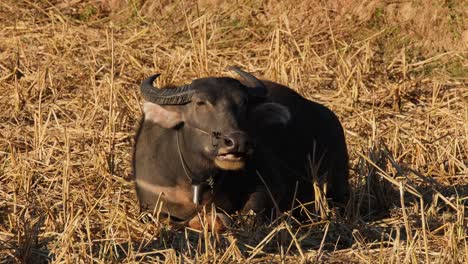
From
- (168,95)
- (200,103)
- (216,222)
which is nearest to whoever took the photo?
(216,222)

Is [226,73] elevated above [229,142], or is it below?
below

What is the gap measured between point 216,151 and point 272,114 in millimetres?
582

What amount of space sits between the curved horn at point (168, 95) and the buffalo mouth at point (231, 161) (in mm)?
511

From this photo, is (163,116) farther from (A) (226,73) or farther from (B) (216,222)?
(A) (226,73)

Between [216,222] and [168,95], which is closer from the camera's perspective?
[216,222]

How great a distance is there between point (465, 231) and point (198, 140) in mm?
1699

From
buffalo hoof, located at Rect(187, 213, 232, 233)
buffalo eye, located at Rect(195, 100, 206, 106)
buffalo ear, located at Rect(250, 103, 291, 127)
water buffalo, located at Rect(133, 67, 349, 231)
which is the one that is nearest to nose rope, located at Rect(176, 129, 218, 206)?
water buffalo, located at Rect(133, 67, 349, 231)

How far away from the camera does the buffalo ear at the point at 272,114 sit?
7.41 meters

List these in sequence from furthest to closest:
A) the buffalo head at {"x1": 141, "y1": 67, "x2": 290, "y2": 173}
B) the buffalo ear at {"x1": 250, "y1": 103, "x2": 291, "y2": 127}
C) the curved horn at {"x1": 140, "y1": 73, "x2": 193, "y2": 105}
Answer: the buffalo ear at {"x1": 250, "y1": 103, "x2": 291, "y2": 127} → the curved horn at {"x1": 140, "y1": 73, "x2": 193, "y2": 105} → the buffalo head at {"x1": 141, "y1": 67, "x2": 290, "y2": 173}

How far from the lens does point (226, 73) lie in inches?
400

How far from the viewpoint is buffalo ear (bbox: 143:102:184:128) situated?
7355 mm

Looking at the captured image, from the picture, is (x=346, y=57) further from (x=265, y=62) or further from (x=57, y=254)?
(x=57, y=254)

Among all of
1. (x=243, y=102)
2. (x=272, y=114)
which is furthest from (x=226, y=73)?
(x=243, y=102)

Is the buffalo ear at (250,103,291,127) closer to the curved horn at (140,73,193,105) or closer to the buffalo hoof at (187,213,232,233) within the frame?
the curved horn at (140,73,193,105)
